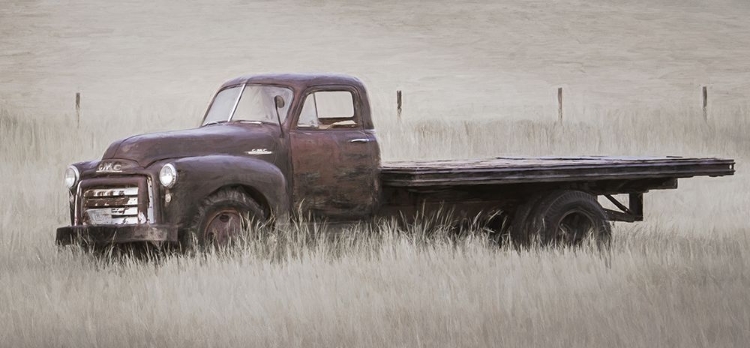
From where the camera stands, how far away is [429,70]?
55.4 metres

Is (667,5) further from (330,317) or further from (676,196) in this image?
(330,317)

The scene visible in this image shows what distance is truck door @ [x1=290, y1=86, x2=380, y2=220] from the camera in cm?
1136

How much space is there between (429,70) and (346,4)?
17.5 metres

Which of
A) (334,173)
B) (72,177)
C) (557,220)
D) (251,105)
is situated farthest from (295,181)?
(557,220)

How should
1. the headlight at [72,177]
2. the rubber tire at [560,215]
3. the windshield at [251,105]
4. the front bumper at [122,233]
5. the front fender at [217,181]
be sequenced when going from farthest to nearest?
A: the rubber tire at [560,215]
the windshield at [251,105]
the headlight at [72,177]
the front fender at [217,181]
the front bumper at [122,233]

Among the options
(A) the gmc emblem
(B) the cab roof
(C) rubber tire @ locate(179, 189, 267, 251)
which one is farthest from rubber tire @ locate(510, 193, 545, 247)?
(A) the gmc emblem

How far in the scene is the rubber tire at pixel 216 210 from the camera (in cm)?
1072

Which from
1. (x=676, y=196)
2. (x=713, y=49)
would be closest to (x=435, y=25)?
(x=713, y=49)

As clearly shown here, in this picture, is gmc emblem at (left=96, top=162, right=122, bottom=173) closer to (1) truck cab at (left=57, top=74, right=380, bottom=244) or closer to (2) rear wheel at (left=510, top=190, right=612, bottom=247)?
(1) truck cab at (left=57, top=74, right=380, bottom=244)

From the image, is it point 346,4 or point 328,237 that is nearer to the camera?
point 328,237

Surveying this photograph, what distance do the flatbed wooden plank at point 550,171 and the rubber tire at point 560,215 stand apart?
23 centimetres

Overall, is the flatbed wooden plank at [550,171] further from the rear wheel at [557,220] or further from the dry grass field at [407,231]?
the dry grass field at [407,231]

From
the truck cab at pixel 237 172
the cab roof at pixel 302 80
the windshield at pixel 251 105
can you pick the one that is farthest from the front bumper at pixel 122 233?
the cab roof at pixel 302 80

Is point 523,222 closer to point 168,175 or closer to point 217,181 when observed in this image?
point 217,181
